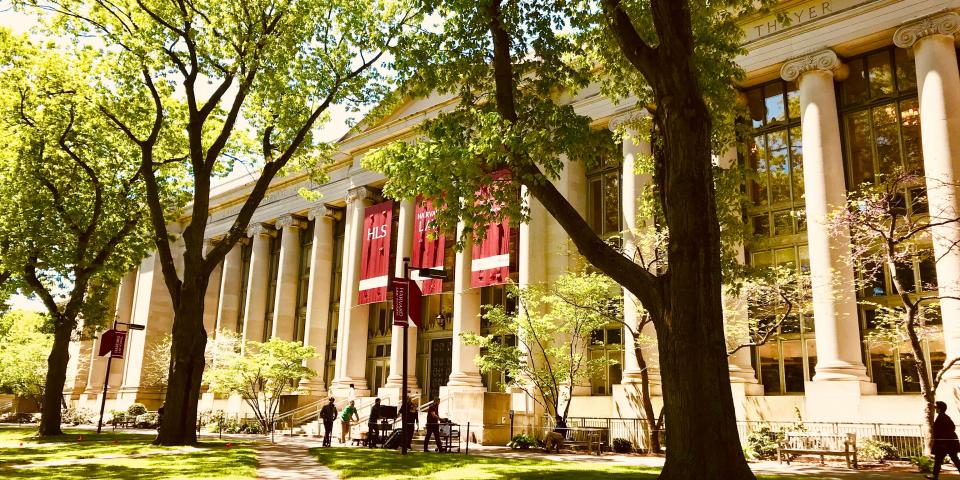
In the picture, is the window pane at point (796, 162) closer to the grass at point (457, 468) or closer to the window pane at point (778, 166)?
the window pane at point (778, 166)

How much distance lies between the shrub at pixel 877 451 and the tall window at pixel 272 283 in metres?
36.7

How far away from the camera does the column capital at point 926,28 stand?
20109 mm

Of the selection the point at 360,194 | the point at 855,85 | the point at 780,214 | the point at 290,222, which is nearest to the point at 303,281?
the point at 290,222

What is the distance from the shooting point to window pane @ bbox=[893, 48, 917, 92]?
73.4 ft

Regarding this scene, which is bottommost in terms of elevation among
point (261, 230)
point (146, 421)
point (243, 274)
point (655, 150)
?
point (146, 421)

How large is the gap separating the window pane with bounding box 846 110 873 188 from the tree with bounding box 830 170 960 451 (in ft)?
1.87

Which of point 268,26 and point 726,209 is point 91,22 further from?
point 726,209

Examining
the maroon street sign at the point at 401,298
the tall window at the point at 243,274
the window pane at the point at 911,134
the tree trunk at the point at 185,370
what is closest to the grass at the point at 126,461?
the tree trunk at the point at 185,370

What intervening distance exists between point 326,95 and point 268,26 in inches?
113

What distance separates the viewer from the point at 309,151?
2517 cm

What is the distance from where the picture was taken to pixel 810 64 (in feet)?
75.2

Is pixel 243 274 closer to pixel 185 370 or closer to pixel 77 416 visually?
pixel 77 416

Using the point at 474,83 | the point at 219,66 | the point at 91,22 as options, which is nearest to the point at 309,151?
the point at 219,66

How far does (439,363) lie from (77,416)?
99.0ft
